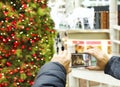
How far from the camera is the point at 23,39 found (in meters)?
9.02

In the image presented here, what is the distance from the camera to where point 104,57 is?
5.63 ft

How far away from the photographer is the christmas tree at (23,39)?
885 centimetres

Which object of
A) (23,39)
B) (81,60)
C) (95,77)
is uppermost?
(81,60)

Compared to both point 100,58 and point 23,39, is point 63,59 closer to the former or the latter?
point 100,58

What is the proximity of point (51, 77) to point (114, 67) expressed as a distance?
1.30ft

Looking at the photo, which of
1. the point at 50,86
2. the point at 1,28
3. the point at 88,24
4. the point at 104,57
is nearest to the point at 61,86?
the point at 50,86

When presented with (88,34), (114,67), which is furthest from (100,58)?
(88,34)

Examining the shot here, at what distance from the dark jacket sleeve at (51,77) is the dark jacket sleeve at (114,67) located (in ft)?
1.00

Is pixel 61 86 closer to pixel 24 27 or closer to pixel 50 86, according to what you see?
pixel 50 86

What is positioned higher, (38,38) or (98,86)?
(38,38)

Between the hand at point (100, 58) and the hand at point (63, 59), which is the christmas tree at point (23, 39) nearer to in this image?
the hand at point (100, 58)

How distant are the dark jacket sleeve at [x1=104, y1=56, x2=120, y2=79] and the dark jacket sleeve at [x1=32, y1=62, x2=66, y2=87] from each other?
0.31 meters

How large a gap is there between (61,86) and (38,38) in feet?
26.4

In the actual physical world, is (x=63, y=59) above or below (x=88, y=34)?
above
